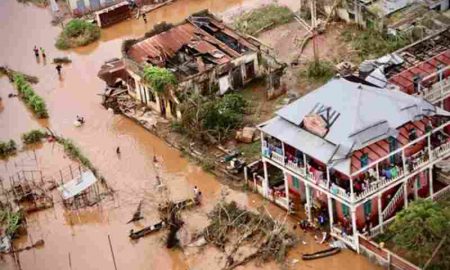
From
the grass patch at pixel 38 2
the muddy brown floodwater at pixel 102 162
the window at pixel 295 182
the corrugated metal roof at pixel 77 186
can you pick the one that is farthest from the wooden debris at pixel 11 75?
the window at pixel 295 182

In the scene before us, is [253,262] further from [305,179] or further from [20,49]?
[20,49]

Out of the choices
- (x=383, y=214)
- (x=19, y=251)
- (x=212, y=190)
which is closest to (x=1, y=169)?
(x=19, y=251)

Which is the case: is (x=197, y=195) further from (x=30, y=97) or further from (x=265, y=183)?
(x=30, y=97)

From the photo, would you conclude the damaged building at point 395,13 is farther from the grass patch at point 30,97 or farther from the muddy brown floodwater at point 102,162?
the grass patch at point 30,97

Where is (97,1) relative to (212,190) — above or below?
above

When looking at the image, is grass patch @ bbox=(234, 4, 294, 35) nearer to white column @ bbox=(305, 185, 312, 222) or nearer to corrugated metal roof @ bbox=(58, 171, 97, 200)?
corrugated metal roof @ bbox=(58, 171, 97, 200)

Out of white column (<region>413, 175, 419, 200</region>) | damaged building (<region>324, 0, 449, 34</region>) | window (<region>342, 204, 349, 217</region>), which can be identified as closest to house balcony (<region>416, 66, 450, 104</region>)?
white column (<region>413, 175, 419, 200</region>)
